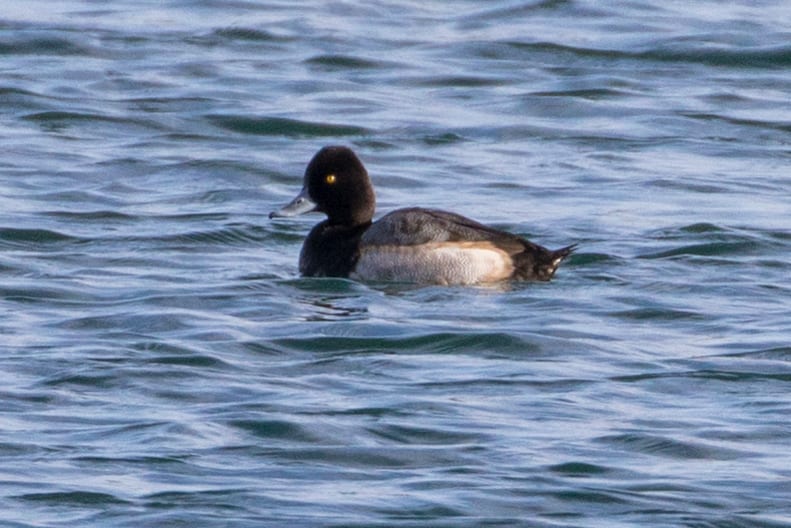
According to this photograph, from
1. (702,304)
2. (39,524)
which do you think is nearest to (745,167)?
(702,304)

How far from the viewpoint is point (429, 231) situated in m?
12.3

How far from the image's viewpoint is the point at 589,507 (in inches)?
308

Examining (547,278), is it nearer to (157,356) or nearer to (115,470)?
(157,356)

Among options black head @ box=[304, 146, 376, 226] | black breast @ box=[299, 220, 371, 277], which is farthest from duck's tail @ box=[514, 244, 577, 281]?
black head @ box=[304, 146, 376, 226]

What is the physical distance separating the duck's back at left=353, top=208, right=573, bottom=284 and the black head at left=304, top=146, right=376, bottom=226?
0.56 m

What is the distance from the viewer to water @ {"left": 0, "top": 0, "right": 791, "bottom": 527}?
8.17 metres

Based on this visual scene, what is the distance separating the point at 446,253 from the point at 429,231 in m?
0.16

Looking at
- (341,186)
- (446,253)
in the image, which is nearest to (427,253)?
(446,253)

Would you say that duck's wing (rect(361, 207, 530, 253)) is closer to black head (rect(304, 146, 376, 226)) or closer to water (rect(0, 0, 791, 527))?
water (rect(0, 0, 791, 527))

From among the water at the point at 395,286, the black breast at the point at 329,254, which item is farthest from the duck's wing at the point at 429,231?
the water at the point at 395,286

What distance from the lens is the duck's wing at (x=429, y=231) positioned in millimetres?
12258

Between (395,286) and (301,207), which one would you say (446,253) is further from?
(301,207)

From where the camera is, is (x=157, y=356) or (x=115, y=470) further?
(x=157, y=356)

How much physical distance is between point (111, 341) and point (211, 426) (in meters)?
1.88
